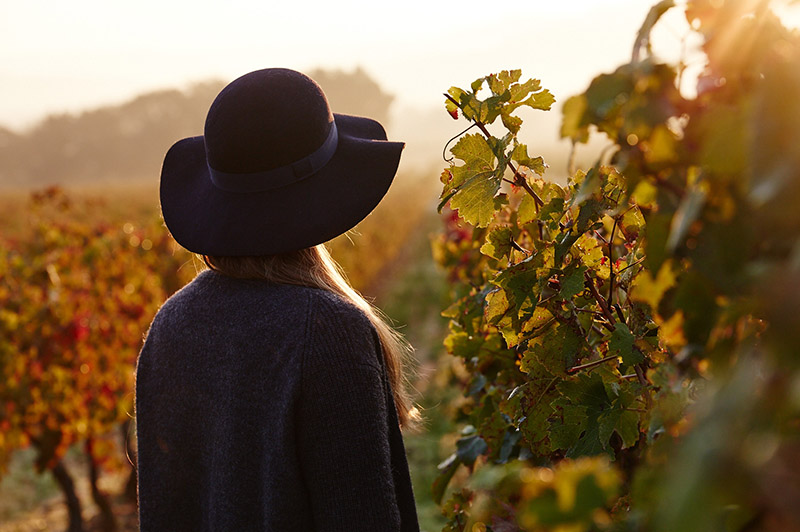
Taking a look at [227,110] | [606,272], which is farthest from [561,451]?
[227,110]

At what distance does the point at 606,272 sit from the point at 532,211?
0.18 meters

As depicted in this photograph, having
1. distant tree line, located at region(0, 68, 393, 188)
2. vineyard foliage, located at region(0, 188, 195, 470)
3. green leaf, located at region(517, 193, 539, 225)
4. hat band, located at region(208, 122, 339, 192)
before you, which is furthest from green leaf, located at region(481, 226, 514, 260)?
distant tree line, located at region(0, 68, 393, 188)

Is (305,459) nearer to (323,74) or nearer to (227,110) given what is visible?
(227,110)

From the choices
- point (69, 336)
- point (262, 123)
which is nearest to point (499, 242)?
point (262, 123)

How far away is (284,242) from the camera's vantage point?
1450 mm

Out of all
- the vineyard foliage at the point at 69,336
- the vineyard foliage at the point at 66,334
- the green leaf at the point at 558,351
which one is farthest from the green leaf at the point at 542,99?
the vineyard foliage at the point at 66,334

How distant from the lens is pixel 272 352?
54.2 inches

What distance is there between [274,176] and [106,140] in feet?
277

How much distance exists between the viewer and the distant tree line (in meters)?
71.6

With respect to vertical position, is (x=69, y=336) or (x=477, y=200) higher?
(x=477, y=200)

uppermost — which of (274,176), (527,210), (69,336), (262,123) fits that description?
(262,123)

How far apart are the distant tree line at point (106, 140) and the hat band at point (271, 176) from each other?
234 ft

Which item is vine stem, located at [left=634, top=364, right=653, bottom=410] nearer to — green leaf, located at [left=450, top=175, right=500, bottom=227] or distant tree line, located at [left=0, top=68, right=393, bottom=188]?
green leaf, located at [left=450, top=175, right=500, bottom=227]

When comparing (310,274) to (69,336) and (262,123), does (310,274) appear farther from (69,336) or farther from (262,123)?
(69,336)
